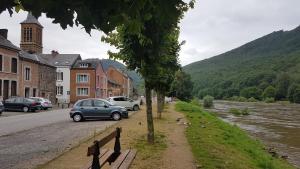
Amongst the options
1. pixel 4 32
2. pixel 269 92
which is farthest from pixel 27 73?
pixel 269 92

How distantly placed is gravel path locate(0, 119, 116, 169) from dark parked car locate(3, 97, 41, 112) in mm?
21066

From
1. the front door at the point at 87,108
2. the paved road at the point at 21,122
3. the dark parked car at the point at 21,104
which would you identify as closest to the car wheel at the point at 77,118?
the front door at the point at 87,108

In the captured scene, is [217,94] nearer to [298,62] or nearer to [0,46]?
[298,62]

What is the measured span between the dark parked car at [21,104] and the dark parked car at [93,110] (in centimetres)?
1433

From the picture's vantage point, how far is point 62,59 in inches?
2990

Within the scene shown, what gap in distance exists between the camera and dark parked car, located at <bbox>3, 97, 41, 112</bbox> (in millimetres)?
40188

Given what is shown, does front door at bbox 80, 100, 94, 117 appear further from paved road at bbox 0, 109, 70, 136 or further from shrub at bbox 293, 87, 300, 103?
shrub at bbox 293, 87, 300, 103

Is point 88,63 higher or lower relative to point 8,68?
higher

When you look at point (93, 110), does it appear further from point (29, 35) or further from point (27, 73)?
point (29, 35)

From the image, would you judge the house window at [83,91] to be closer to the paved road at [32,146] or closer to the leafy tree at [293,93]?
the paved road at [32,146]

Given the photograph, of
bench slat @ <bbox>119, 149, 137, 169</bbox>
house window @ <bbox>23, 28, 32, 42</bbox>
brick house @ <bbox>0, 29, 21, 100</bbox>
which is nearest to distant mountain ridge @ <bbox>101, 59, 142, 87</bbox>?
bench slat @ <bbox>119, 149, 137, 169</bbox>

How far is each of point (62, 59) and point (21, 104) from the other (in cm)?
3622

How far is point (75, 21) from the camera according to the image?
13.8 ft

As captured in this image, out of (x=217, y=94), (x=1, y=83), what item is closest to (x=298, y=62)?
(x=217, y=94)
